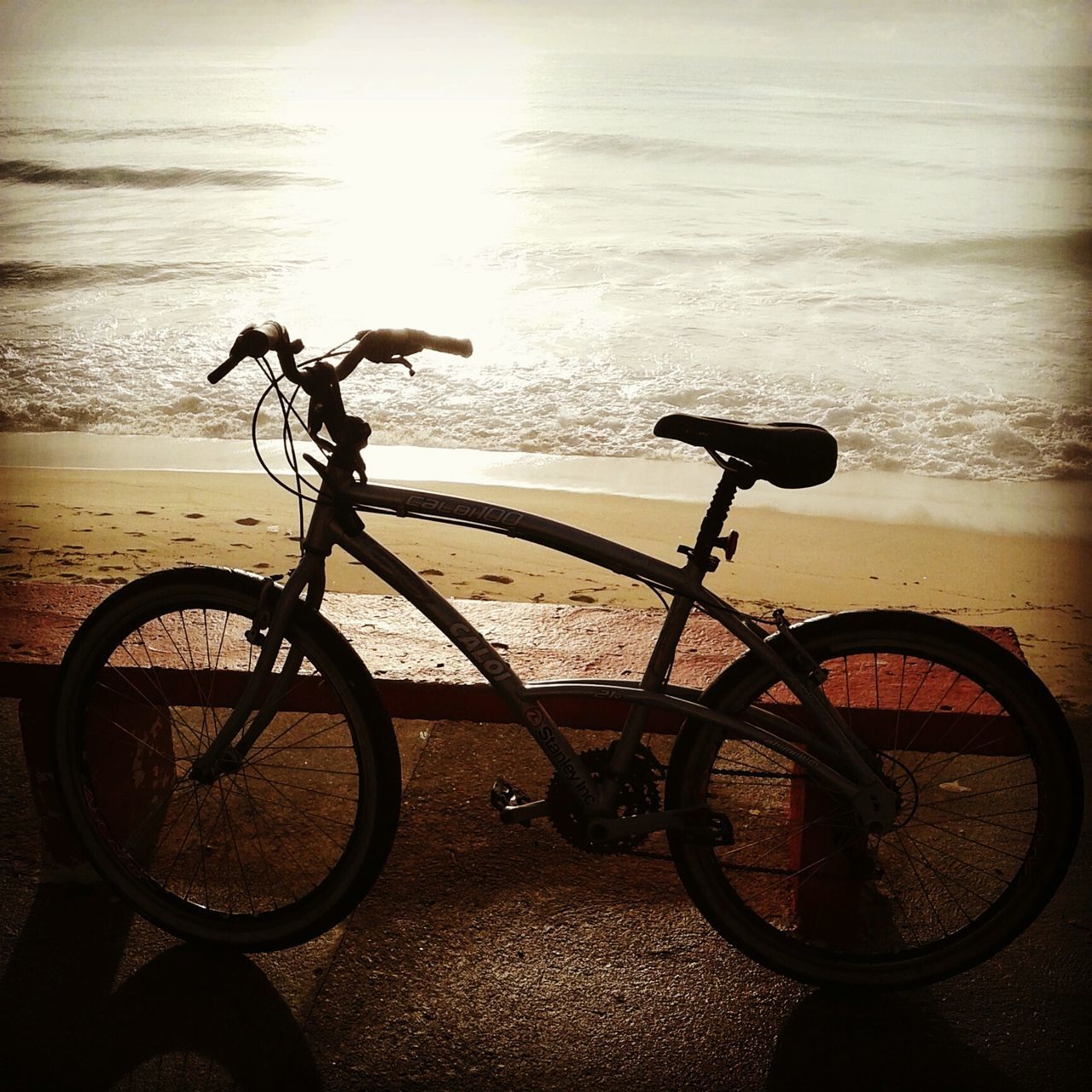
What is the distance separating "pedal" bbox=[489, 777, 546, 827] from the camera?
200 cm

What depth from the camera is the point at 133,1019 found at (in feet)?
6.75

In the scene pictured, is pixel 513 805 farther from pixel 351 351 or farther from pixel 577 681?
pixel 351 351

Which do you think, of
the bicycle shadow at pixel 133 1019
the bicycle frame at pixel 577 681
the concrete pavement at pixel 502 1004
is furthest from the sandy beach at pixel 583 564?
the bicycle shadow at pixel 133 1019

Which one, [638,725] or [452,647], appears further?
[452,647]

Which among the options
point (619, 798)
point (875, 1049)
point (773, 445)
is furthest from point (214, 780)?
point (875, 1049)

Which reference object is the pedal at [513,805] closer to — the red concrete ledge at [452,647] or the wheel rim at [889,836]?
the red concrete ledge at [452,647]

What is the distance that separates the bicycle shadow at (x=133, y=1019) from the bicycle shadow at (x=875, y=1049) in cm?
84

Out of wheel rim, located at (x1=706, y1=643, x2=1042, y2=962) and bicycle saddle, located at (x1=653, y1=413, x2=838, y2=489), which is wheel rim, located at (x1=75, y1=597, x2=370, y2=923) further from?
wheel rim, located at (x1=706, y1=643, x2=1042, y2=962)

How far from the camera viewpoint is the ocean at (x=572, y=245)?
26.3 ft

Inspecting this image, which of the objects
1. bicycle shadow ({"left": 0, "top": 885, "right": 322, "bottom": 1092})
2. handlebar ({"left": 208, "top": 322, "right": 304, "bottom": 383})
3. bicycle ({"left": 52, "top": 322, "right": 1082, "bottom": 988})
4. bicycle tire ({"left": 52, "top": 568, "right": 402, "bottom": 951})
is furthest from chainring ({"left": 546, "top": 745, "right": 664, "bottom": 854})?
handlebar ({"left": 208, "top": 322, "right": 304, "bottom": 383})

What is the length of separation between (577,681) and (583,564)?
8.51ft

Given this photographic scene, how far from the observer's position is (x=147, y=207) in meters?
15.0

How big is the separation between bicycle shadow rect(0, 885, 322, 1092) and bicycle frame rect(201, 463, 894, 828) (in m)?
0.56

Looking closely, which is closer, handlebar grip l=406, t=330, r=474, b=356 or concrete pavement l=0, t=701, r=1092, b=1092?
handlebar grip l=406, t=330, r=474, b=356
